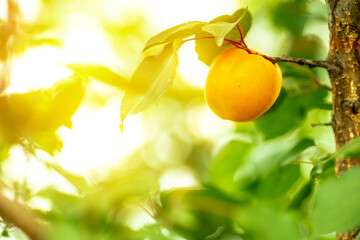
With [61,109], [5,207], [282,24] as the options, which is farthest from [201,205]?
[282,24]

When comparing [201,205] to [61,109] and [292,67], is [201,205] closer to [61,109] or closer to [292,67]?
[61,109]

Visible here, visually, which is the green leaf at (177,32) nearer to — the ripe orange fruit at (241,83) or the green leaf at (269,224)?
the ripe orange fruit at (241,83)

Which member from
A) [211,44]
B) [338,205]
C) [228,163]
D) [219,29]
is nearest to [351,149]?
[338,205]

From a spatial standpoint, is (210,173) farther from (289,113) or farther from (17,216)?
(17,216)

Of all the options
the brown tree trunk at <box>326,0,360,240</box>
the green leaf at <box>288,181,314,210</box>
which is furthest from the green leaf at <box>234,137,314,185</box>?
the brown tree trunk at <box>326,0,360,240</box>

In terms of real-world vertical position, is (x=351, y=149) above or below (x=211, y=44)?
below

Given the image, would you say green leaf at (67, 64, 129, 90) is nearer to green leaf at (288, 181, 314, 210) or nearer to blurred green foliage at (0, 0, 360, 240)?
blurred green foliage at (0, 0, 360, 240)
